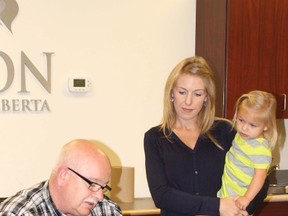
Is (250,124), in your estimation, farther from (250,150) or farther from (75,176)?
(75,176)

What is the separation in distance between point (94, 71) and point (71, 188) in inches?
67.2

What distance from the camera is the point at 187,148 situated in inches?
83.7

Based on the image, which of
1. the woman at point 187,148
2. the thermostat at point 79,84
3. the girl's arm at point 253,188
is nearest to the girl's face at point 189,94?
the woman at point 187,148

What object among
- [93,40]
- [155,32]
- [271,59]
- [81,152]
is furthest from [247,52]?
[81,152]

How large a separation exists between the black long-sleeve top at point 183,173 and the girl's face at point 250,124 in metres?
0.12

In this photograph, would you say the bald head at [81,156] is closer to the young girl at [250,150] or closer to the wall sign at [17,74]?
the young girl at [250,150]

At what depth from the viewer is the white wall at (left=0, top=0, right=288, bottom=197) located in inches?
121

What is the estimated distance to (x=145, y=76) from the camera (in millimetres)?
3318

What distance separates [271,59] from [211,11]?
1.65 ft

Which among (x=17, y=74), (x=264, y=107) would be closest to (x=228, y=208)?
(x=264, y=107)

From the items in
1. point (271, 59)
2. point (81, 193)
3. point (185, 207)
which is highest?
point (271, 59)

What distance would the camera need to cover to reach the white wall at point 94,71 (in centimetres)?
308

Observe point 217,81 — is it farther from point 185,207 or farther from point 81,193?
point 81,193

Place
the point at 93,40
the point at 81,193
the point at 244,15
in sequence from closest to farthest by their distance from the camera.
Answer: the point at 81,193 < the point at 244,15 < the point at 93,40
